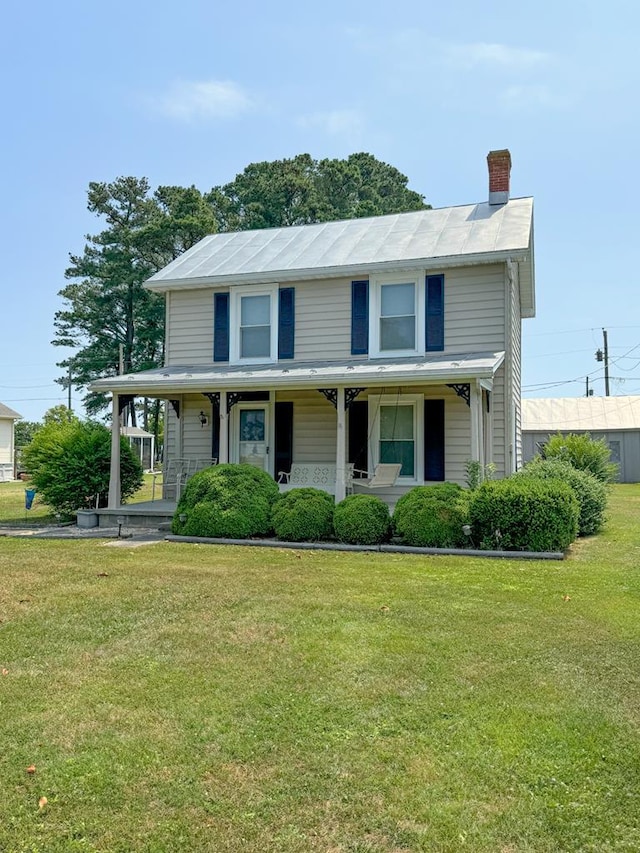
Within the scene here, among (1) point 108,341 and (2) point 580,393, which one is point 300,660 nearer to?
(1) point 108,341

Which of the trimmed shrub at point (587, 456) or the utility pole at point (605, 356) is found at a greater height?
the utility pole at point (605, 356)

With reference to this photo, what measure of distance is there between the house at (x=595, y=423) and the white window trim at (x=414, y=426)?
1543cm

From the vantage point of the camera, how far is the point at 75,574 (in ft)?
23.1

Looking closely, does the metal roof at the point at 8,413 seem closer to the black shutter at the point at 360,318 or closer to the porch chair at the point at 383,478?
the black shutter at the point at 360,318

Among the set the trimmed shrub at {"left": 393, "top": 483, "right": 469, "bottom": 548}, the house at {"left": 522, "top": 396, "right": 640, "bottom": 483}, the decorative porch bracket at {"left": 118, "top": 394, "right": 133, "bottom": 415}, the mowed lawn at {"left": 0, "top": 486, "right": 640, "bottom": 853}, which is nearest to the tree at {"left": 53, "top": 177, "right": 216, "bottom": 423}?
the house at {"left": 522, "top": 396, "right": 640, "bottom": 483}

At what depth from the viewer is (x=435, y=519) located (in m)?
8.91

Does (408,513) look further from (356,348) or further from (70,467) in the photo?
(70,467)

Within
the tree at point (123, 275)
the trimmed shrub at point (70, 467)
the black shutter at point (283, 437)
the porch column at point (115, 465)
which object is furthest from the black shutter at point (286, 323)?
the tree at point (123, 275)

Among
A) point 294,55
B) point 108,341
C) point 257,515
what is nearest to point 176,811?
point 257,515

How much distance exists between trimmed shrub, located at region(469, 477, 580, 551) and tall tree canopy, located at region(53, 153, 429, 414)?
29.0 m

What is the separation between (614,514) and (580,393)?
38.0 m

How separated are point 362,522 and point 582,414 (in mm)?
22806

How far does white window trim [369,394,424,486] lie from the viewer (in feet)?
38.9

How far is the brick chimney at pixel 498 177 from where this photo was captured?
45.3 feet
